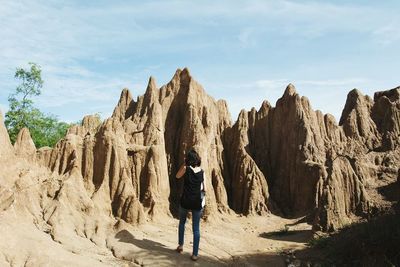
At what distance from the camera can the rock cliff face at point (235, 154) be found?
57.3 feet

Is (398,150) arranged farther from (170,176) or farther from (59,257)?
(59,257)

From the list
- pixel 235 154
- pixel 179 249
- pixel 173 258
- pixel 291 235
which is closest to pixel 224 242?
pixel 291 235

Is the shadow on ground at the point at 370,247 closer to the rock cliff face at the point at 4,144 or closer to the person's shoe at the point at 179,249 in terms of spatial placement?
the person's shoe at the point at 179,249

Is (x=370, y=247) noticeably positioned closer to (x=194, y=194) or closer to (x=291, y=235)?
(x=194, y=194)

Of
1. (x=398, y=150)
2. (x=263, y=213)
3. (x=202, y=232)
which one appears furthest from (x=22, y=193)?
(x=398, y=150)

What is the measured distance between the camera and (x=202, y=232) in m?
17.2

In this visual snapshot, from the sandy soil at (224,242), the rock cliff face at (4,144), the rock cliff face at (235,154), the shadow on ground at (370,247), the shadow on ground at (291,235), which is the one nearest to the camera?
the shadow on ground at (370,247)

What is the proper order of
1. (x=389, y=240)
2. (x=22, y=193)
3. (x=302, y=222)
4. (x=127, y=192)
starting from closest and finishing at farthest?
(x=389, y=240), (x=22, y=193), (x=127, y=192), (x=302, y=222)

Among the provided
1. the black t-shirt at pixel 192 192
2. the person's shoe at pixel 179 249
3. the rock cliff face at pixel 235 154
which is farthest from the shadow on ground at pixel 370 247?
the rock cliff face at pixel 235 154

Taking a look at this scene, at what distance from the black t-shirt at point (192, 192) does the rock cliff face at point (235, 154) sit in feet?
21.0

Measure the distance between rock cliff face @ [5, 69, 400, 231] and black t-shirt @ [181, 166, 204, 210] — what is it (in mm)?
6395

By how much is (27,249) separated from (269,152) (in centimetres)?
1835

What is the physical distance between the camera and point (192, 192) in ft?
34.0

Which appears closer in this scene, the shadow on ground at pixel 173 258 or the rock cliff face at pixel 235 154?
the shadow on ground at pixel 173 258
